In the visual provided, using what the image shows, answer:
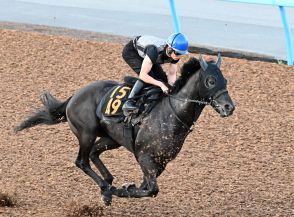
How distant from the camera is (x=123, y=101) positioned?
8539 mm

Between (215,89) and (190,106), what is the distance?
35cm

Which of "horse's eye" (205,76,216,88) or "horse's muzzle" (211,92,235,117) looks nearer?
"horse's muzzle" (211,92,235,117)

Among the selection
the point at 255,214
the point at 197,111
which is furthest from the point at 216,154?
the point at 197,111

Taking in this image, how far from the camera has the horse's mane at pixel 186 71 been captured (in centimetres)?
805

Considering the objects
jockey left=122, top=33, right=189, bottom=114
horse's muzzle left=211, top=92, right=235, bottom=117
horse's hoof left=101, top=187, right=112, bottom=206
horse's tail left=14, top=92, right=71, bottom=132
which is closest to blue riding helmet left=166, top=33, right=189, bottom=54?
jockey left=122, top=33, right=189, bottom=114

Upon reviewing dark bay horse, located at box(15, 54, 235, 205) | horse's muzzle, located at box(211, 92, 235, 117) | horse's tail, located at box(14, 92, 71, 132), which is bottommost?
horse's tail, located at box(14, 92, 71, 132)

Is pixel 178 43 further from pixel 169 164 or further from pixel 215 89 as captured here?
pixel 169 164

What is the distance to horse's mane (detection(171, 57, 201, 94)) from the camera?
26.4 ft

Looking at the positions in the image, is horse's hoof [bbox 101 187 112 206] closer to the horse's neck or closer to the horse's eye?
the horse's neck

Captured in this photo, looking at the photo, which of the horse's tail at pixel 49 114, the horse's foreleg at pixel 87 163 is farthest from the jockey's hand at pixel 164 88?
the horse's tail at pixel 49 114

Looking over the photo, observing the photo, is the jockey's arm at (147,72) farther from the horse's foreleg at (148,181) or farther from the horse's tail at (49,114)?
the horse's tail at (49,114)

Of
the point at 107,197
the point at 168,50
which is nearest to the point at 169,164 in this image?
the point at 107,197

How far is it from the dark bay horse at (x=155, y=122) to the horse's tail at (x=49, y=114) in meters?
0.28

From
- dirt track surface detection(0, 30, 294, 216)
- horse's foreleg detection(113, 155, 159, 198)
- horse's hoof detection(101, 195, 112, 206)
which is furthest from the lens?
dirt track surface detection(0, 30, 294, 216)
